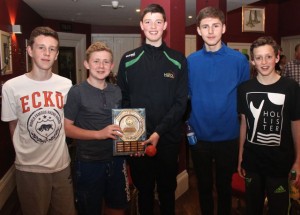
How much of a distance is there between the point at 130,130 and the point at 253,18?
5.83 metres

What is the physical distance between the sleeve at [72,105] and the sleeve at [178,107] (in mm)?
497

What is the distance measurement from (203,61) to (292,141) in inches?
29.3

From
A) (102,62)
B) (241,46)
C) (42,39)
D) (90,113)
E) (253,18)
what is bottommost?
(90,113)

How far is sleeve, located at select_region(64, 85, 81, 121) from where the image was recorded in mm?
1832

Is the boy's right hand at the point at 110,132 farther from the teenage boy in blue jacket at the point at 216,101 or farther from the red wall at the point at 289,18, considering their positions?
the red wall at the point at 289,18

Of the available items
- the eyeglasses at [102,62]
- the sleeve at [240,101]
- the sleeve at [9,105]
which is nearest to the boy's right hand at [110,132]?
the eyeglasses at [102,62]

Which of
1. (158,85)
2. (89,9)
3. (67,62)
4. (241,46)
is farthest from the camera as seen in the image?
(67,62)

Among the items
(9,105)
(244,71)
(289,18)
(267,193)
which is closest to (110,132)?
(9,105)

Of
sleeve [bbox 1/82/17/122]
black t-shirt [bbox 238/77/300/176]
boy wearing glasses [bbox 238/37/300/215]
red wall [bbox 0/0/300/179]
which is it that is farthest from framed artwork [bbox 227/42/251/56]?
sleeve [bbox 1/82/17/122]

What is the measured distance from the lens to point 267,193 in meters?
1.94

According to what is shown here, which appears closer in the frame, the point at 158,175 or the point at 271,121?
the point at 271,121

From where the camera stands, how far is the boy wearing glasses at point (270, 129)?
73.5 inches

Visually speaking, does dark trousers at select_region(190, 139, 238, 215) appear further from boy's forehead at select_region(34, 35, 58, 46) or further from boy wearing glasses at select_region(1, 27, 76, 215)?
boy's forehead at select_region(34, 35, 58, 46)

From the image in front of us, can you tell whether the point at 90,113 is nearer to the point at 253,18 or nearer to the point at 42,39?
the point at 42,39
